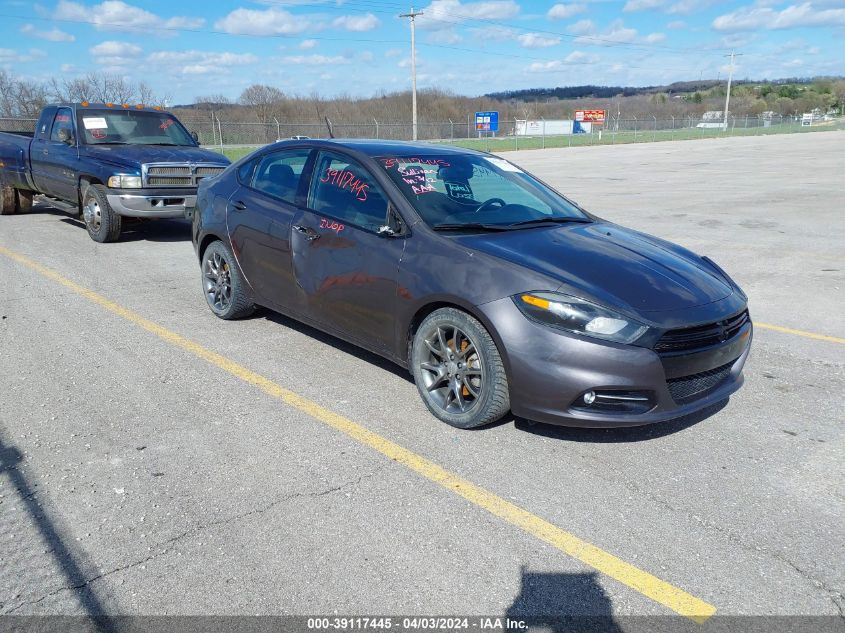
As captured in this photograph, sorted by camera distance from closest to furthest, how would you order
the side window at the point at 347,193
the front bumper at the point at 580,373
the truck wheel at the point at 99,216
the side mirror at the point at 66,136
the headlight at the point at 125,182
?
the front bumper at the point at 580,373
the side window at the point at 347,193
the headlight at the point at 125,182
the truck wheel at the point at 99,216
the side mirror at the point at 66,136

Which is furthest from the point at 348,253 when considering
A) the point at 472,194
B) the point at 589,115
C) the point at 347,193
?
the point at 589,115

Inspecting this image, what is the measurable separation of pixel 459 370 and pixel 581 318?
807mm

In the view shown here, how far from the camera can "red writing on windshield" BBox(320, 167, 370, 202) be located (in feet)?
15.4

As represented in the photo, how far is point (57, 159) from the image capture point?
10.7 metres

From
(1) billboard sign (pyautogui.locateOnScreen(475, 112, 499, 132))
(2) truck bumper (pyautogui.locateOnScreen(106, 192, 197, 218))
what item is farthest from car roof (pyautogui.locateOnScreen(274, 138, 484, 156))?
(1) billboard sign (pyautogui.locateOnScreen(475, 112, 499, 132))

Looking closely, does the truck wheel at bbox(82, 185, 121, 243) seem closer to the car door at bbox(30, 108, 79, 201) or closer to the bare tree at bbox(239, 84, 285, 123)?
the car door at bbox(30, 108, 79, 201)

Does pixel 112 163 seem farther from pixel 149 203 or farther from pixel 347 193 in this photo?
pixel 347 193

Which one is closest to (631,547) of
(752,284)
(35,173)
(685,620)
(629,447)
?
(685,620)

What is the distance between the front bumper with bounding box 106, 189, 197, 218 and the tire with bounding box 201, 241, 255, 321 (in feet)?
11.5

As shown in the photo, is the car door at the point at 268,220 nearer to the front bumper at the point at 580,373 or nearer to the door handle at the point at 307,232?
the door handle at the point at 307,232

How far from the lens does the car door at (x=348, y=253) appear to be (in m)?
4.41

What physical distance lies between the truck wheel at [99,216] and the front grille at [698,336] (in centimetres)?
845

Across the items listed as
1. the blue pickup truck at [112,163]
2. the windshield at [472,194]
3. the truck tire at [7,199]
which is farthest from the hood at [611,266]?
the truck tire at [7,199]

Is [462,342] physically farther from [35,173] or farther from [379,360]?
[35,173]
